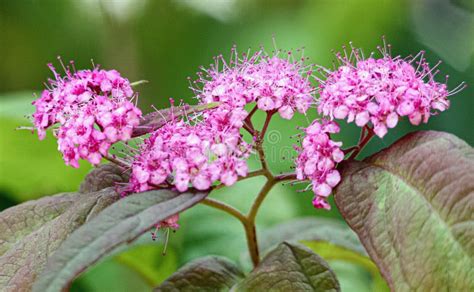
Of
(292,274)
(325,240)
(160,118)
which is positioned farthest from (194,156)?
(325,240)

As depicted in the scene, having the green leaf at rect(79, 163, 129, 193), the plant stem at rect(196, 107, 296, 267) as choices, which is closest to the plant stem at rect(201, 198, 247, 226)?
the plant stem at rect(196, 107, 296, 267)

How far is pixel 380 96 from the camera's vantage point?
625 mm

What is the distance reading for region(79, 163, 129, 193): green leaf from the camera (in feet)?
2.29

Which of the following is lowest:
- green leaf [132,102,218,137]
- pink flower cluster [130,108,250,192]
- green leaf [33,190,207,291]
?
green leaf [33,190,207,291]

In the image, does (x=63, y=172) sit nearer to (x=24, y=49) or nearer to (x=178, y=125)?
(x=178, y=125)

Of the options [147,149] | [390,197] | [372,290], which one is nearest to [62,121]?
[147,149]

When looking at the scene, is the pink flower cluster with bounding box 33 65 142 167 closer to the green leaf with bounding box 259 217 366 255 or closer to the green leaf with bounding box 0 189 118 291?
the green leaf with bounding box 0 189 118 291

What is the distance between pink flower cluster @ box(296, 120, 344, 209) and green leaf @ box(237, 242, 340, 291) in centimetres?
8

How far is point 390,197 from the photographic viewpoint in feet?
1.90

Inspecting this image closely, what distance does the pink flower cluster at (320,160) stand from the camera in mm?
622

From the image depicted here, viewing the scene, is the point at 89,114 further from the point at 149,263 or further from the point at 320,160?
the point at 149,263

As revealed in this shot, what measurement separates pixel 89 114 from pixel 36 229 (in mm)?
138

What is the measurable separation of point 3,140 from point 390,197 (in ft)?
3.04

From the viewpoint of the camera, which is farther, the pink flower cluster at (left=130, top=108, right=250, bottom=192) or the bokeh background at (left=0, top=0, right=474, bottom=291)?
the bokeh background at (left=0, top=0, right=474, bottom=291)
